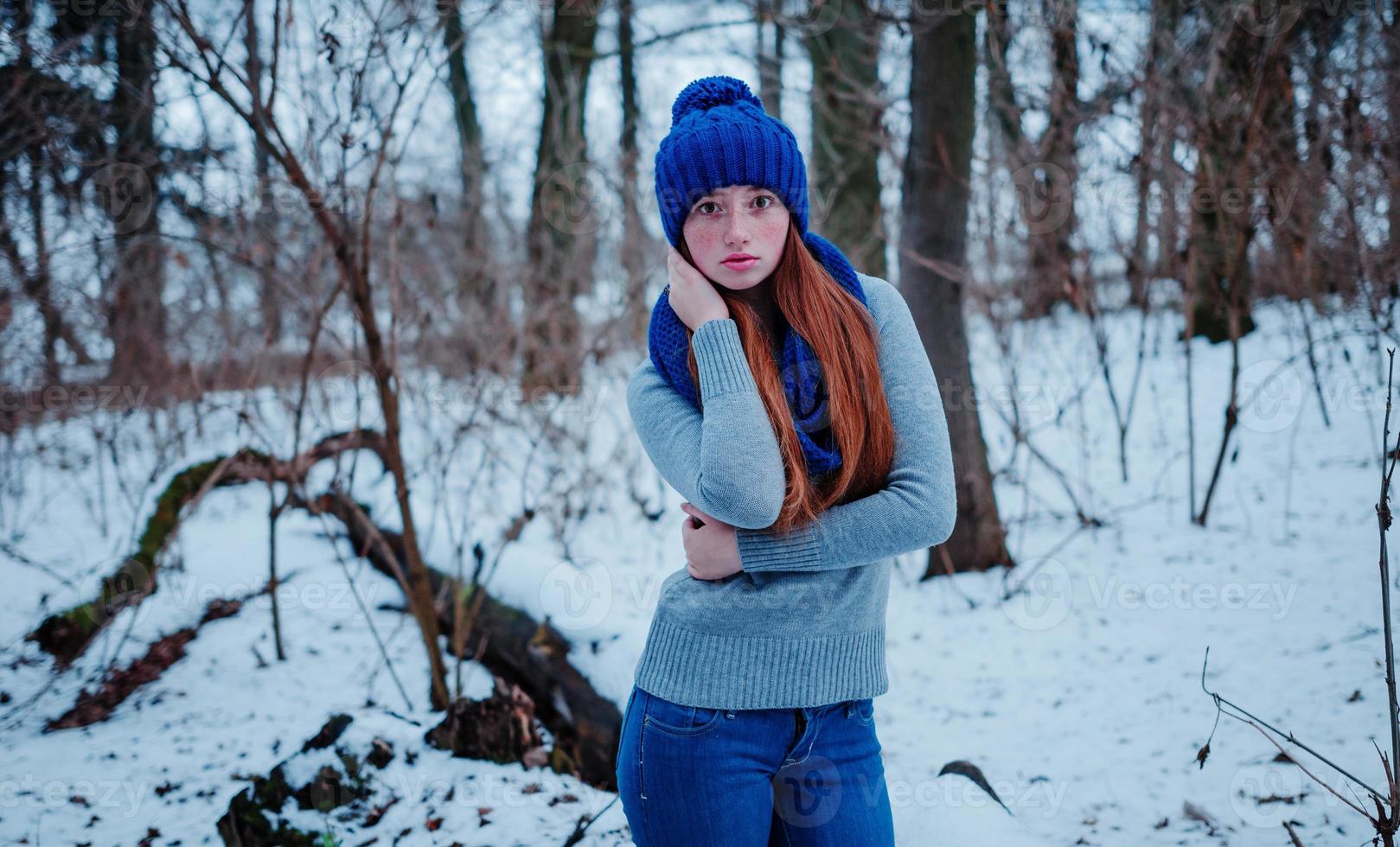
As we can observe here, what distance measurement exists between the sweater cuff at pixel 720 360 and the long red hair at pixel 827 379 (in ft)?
0.15

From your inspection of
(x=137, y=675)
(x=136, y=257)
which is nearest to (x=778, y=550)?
(x=137, y=675)

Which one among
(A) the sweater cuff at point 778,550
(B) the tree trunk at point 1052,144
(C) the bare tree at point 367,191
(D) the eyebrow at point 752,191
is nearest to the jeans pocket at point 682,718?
(A) the sweater cuff at point 778,550

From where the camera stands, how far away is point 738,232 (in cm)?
127

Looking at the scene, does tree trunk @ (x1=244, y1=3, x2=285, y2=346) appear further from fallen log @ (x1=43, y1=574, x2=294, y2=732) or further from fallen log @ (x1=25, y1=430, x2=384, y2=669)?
fallen log @ (x1=43, y1=574, x2=294, y2=732)

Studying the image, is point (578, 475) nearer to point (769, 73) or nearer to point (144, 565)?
point (144, 565)

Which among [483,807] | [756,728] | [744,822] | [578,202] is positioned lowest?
[483,807]

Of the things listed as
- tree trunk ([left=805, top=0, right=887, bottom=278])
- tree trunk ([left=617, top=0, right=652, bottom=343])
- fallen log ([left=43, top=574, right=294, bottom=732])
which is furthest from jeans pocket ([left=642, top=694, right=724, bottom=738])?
tree trunk ([left=805, top=0, right=887, bottom=278])

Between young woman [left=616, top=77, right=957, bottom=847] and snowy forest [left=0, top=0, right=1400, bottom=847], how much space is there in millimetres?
713

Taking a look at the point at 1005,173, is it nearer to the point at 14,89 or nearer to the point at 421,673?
the point at 421,673

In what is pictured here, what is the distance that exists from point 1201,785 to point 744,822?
1667 mm

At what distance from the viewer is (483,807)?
218 cm

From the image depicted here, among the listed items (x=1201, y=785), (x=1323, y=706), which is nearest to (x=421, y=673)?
(x=1201, y=785)

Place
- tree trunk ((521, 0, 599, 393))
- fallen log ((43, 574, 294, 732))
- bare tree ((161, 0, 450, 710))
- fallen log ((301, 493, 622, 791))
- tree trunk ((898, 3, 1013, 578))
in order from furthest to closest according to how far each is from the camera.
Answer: tree trunk ((521, 0, 599, 393))
tree trunk ((898, 3, 1013, 578))
fallen log ((43, 574, 294, 732))
fallen log ((301, 493, 622, 791))
bare tree ((161, 0, 450, 710))

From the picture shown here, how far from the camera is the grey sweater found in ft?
3.86
